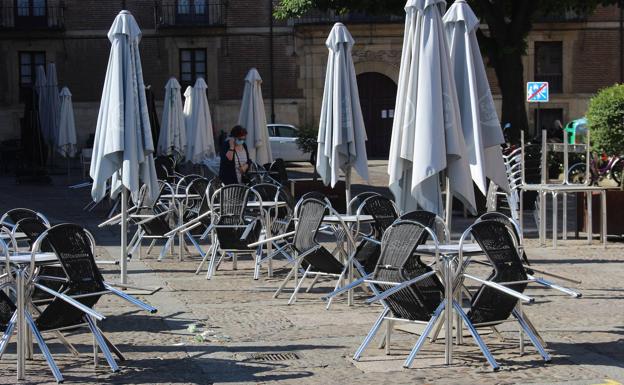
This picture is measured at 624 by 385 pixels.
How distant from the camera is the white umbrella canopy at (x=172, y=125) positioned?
80.8 feet

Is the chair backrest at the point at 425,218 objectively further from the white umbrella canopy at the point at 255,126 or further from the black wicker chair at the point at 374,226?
the white umbrella canopy at the point at 255,126

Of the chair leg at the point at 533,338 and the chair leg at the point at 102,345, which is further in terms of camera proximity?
the chair leg at the point at 533,338

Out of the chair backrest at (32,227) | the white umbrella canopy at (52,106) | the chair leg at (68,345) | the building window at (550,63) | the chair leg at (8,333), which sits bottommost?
the chair leg at (68,345)

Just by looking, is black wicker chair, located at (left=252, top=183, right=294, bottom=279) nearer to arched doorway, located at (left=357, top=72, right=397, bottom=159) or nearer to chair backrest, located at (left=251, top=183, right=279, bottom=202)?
chair backrest, located at (left=251, top=183, right=279, bottom=202)

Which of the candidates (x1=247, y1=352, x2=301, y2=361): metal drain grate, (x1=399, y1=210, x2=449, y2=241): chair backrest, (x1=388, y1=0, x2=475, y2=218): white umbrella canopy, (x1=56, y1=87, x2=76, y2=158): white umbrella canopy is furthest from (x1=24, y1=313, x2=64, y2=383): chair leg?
(x1=56, y1=87, x2=76, y2=158): white umbrella canopy

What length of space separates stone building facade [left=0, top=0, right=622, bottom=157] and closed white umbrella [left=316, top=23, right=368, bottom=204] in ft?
93.8

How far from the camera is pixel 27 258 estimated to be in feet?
25.8

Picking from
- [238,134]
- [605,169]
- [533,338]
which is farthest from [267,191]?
[605,169]

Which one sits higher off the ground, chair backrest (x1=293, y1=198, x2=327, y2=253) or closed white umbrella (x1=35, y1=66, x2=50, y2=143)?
closed white umbrella (x1=35, y1=66, x2=50, y2=143)

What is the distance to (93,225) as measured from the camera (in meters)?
18.4

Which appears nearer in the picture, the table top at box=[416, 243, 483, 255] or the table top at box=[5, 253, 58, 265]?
the table top at box=[5, 253, 58, 265]

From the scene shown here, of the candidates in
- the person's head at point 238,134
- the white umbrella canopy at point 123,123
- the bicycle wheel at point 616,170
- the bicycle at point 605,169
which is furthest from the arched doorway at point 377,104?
the white umbrella canopy at point 123,123

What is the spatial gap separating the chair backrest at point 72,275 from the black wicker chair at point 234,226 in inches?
169

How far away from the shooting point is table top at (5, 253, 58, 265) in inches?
304
